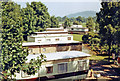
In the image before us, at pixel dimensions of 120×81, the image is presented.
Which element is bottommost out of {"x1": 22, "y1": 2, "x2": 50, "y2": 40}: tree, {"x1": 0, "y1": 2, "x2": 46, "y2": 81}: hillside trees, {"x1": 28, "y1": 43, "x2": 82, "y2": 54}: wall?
{"x1": 28, "y1": 43, "x2": 82, "y2": 54}: wall

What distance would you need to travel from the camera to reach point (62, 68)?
19.8m

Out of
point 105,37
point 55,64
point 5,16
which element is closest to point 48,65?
point 55,64

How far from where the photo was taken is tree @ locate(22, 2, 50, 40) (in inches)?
2250

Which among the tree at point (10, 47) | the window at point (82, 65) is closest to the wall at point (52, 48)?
the window at point (82, 65)

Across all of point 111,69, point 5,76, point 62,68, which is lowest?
point 111,69

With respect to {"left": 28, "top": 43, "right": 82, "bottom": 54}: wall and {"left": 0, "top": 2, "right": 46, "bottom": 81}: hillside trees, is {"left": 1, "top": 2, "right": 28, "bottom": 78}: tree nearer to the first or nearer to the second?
{"left": 0, "top": 2, "right": 46, "bottom": 81}: hillside trees

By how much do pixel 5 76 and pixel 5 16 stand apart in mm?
3294

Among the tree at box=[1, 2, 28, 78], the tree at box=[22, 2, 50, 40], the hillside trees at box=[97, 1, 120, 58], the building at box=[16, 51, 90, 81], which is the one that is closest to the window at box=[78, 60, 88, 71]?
the building at box=[16, 51, 90, 81]

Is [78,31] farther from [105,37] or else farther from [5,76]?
[5,76]

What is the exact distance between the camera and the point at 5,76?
19.3ft

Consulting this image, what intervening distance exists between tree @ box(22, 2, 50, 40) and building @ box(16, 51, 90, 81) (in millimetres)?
39267

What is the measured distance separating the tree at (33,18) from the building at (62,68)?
39.3 metres

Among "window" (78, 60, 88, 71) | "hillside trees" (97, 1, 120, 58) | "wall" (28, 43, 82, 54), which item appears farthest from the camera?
"hillside trees" (97, 1, 120, 58)

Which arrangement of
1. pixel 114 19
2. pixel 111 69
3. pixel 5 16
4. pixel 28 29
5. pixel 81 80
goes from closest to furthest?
pixel 5 16 → pixel 81 80 → pixel 111 69 → pixel 114 19 → pixel 28 29
